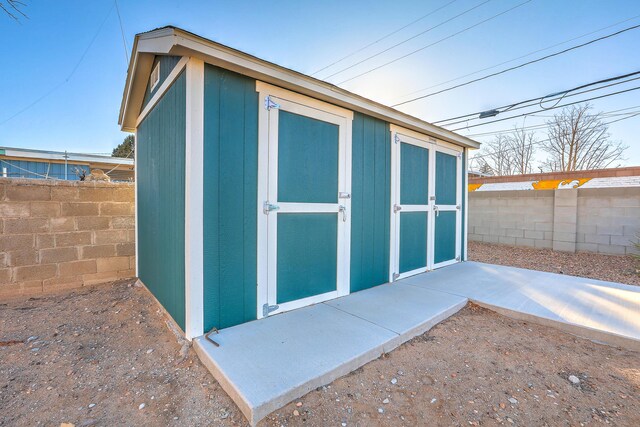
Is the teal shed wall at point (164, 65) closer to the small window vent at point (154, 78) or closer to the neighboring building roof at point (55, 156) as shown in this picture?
the small window vent at point (154, 78)

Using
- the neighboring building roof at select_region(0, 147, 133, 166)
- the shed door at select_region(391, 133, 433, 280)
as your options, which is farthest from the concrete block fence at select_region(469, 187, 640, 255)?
the neighboring building roof at select_region(0, 147, 133, 166)

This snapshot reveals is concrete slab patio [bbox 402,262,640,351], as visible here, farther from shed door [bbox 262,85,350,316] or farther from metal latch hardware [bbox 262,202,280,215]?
metal latch hardware [bbox 262,202,280,215]

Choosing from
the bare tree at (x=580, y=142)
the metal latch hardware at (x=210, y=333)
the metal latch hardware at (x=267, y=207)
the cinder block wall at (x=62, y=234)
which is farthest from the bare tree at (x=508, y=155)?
the metal latch hardware at (x=210, y=333)

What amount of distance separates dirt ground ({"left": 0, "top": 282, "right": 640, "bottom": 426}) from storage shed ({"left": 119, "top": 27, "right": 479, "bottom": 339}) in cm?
44

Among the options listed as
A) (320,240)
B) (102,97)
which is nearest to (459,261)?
(320,240)

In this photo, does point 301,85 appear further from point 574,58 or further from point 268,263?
point 574,58

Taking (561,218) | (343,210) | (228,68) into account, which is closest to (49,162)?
(228,68)

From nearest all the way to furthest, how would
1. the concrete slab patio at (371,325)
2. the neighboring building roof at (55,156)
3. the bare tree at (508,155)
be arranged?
1. the concrete slab patio at (371,325)
2. the neighboring building roof at (55,156)
3. the bare tree at (508,155)

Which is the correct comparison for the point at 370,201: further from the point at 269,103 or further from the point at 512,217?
the point at 512,217

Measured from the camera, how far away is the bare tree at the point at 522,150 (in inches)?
572

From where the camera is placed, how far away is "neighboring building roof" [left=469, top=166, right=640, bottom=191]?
18.3 ft

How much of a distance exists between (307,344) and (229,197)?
1248 mm

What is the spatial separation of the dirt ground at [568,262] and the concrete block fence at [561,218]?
0.24 metres

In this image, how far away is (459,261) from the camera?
15.9ft
